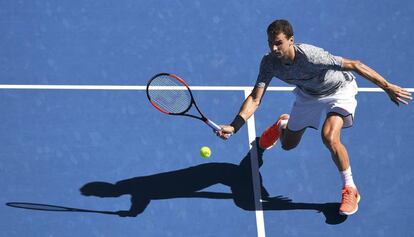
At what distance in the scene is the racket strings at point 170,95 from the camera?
9320 millimetres

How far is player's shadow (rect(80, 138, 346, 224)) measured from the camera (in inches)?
367

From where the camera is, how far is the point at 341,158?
29.7 ft

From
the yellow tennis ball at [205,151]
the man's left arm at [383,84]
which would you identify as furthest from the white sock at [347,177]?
the yellow tennis ball at [205,151]

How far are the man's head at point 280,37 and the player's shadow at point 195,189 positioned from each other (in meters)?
1.84

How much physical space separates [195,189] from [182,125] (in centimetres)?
90

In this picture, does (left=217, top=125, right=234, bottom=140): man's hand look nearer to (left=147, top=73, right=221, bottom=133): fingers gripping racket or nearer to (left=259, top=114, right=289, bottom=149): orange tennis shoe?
(left=147, top=73, right=221, bottom=133): fingers gripping racket

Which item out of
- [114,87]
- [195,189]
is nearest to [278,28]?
[195,189]

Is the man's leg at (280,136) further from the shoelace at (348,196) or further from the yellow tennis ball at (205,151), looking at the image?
the shoelace at (348,196)

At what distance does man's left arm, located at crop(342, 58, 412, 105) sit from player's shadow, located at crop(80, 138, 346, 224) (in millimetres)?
1694

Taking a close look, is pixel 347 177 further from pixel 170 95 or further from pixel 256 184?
pixel 170 95

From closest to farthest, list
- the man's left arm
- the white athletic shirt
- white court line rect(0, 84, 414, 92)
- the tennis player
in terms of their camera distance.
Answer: the man's left arm → the tennis player → the white athletic shirt → white court line rect(0, 84, 414, 92)

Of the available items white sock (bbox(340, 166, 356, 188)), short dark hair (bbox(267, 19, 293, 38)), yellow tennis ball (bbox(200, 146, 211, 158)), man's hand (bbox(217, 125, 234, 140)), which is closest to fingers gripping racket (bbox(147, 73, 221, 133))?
yellow tennis ball (bbox(200, 146, 211, 158))

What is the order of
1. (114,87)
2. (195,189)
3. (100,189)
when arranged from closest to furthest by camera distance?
(100,189) → (195,189) → (114,87)

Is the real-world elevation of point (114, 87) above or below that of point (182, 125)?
above
